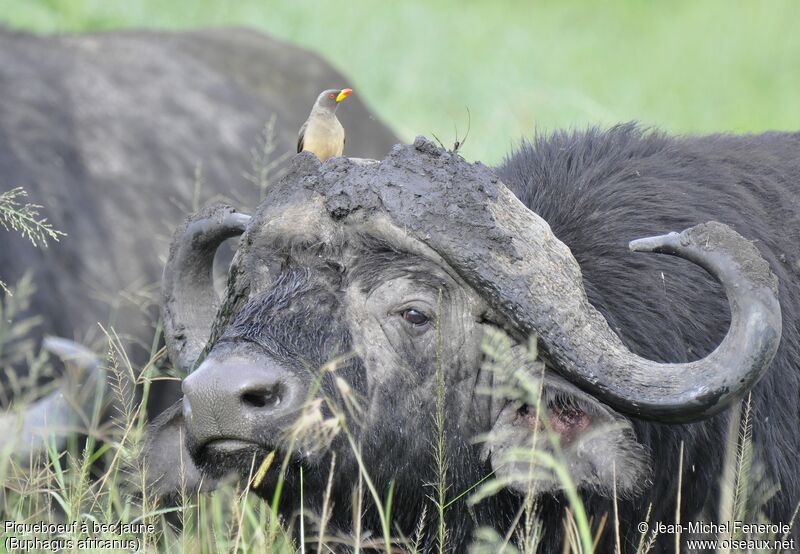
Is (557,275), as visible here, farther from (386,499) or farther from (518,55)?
(518,55)

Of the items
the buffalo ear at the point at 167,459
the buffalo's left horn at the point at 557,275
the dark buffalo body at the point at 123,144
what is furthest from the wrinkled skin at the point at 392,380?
the dark buffalo body at the point at 123,144

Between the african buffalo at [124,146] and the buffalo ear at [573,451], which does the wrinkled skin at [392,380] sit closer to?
the buffalo ear at [573,451]

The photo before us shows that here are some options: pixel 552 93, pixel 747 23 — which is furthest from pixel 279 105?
pixel 747 23

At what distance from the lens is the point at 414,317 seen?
3.72m

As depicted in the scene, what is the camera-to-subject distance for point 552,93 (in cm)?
1349

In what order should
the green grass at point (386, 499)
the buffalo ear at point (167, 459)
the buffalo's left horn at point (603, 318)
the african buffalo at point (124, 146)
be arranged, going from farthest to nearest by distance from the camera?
the african buffalo at point (124, 146), the buffalo ear at point (167, 459), the green grass at point (386, 499), the buffalo's left horn at point (603, 318)

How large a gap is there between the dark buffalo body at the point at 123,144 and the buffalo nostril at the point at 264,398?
371cm

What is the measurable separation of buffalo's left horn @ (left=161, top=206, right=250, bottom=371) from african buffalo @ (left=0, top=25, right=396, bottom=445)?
2.37 meters

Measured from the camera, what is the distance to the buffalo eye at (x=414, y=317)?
146 inches

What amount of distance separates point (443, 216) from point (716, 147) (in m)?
1.47

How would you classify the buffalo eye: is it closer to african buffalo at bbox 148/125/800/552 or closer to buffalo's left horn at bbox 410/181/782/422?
african buffalo at bbox 148/125/800/552

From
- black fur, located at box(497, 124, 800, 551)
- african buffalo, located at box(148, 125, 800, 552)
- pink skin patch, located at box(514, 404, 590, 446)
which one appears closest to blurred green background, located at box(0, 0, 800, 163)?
black fur, located at box(497, 124, 800, 551)

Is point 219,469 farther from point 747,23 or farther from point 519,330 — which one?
point 747,23

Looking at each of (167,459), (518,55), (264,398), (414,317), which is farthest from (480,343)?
(518,55)
